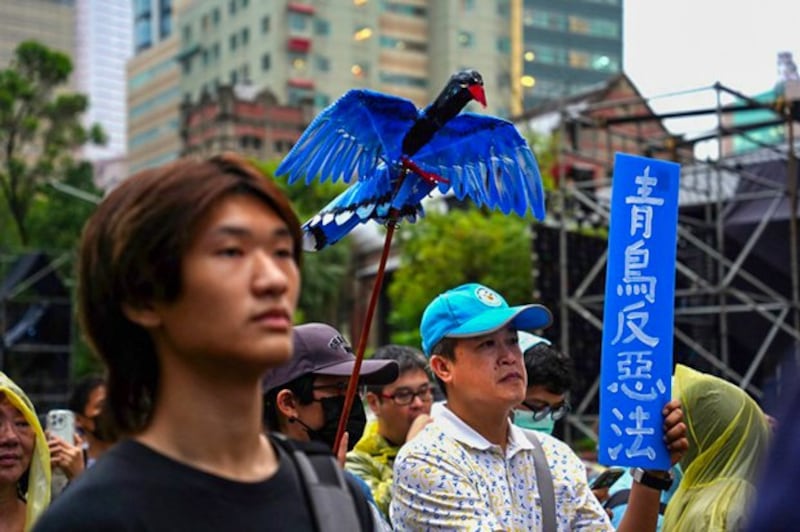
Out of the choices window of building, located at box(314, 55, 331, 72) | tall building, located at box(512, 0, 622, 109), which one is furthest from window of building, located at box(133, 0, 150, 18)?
tall building, located at box(512, 0, 622, 109)

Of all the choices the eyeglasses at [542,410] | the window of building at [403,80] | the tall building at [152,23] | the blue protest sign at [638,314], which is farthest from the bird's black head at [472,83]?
the tall building at [152,23]

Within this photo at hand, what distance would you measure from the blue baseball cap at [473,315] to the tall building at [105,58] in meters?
169

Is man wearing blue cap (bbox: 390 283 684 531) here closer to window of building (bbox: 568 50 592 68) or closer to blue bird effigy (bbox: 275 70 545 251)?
blue bird effigy (bbox: 275 70 545 251)

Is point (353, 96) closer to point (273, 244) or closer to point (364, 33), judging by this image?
point (273, 244)

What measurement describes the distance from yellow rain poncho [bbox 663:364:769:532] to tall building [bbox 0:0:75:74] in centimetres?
12669

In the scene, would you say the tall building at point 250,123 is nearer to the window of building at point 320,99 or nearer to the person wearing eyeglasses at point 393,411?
the window of building at point 320,99

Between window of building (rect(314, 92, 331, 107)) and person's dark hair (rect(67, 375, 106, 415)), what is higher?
window of building (rect(314, 92, 331, 107))

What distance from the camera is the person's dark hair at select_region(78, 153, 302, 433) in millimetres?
1825

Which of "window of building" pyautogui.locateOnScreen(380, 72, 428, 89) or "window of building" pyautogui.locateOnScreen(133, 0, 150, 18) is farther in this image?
"window of building" pyautogui.locateOnScreen(133, 0, 150, 18)

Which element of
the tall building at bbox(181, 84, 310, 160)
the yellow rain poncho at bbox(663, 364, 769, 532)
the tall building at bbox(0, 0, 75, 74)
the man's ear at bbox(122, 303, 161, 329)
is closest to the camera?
the man's ear at bbox(122, 303, 161, 329)

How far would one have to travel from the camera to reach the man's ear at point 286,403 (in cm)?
357

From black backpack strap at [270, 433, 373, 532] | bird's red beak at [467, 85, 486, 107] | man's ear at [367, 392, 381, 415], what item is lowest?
man's ear at [367, 392, 381, 415]

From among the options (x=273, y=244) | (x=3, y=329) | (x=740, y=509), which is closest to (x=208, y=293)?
(x=273, y=244)

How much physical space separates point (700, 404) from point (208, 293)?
2117 mm
